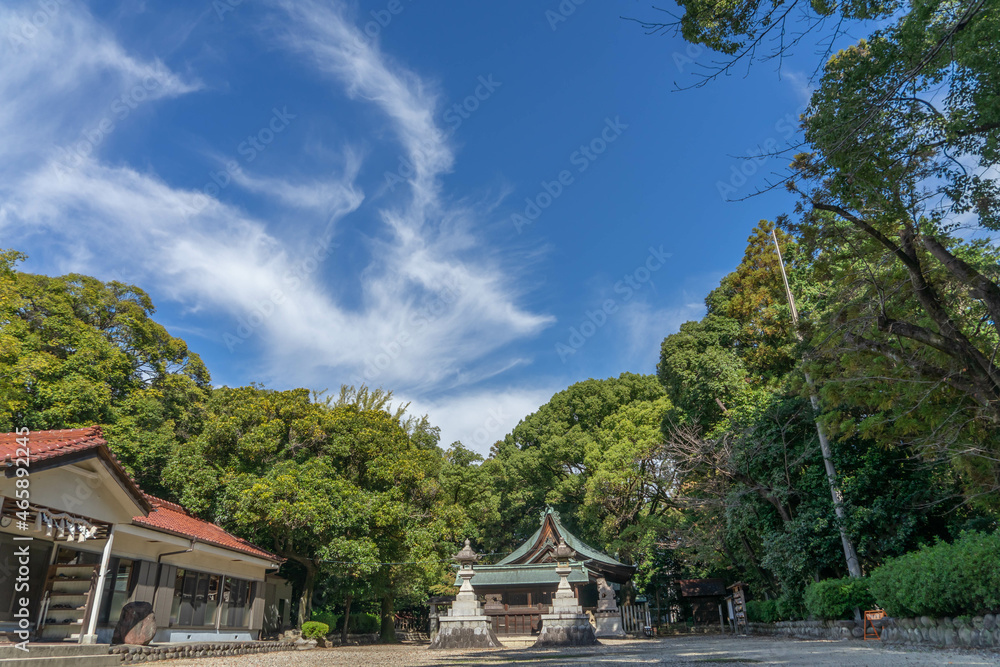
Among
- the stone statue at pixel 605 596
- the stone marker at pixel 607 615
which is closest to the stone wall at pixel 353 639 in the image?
the stone marker at pixel 607 615

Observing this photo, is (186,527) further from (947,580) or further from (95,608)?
(947,580)

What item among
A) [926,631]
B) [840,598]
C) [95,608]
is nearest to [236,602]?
[95,608]

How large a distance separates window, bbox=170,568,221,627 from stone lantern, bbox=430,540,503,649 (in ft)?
23.7

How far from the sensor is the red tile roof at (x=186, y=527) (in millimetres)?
13099

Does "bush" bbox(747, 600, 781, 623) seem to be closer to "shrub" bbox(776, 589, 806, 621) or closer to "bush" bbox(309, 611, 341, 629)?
"shrub" bbox(776, 589, 806, 621)

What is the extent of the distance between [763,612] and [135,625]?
1930cm

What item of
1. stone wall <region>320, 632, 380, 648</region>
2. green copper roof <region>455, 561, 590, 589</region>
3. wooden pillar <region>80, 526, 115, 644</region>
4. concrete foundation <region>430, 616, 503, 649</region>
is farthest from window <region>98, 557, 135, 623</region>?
green copper roof <region>455, 561, 590, 589</region>

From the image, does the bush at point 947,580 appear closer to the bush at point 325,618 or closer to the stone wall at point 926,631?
the stone wall at point 926,631

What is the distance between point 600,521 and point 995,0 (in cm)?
2591

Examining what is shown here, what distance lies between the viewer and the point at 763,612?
64.0 feet

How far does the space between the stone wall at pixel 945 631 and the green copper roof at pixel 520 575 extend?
1393cm

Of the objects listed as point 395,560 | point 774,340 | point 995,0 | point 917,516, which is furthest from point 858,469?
point 395,560

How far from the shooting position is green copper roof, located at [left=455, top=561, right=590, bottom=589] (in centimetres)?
2423

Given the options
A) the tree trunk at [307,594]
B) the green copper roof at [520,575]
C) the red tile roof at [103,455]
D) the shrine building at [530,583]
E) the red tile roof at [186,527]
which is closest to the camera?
the red tile roof at [103,455]
